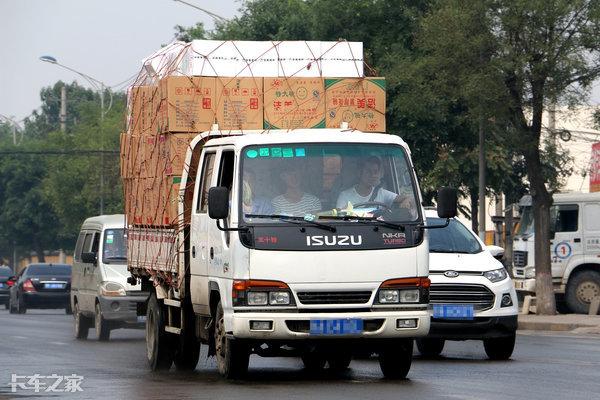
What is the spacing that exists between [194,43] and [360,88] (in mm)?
1831

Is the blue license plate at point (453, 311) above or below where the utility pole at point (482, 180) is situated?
below

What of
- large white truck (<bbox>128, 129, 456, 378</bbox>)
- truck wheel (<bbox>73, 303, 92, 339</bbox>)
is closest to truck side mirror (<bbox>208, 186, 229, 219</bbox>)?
large white truck (<bbox>128, 129, 456, 378</bbox>)

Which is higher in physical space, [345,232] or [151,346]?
[345,232]

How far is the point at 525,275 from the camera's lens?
32000 millimetres

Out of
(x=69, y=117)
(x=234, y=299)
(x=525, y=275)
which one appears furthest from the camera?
(x=69, y=117)

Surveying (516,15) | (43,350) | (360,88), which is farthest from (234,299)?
(516,15)

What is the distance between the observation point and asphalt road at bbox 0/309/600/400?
12758 millimetres

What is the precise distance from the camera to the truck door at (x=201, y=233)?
1433cm

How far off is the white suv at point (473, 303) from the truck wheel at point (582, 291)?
12997 millimetres

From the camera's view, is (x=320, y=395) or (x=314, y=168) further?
(x=314, y=168)

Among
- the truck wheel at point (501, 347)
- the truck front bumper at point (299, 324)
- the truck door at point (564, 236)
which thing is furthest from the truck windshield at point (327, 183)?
the truck door at point (564, 236)

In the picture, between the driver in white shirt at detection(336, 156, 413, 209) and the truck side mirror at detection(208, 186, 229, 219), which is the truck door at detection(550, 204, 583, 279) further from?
the truck side mirror at detection(208, 186, 229, 219)

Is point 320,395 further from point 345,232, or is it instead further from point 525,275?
point 525,275

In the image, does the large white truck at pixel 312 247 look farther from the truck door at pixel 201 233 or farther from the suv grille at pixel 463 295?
the suv grille at pixel 463 295
